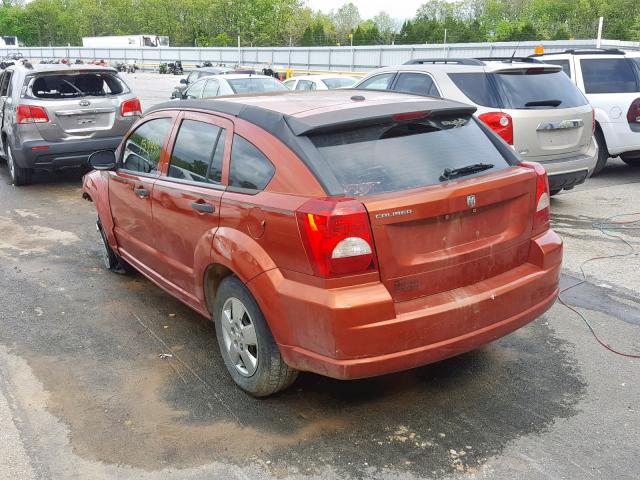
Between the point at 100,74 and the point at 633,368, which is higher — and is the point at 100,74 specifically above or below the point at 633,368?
above

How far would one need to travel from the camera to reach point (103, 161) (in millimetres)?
5543

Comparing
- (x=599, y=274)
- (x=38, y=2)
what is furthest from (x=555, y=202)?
(x=38, y=2)

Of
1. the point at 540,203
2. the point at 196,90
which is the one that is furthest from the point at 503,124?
the point at 196,90

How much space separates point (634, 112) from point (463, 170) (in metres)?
7.04

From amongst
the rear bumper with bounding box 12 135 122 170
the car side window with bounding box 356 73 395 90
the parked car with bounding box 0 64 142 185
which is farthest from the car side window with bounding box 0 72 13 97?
the car side window with bounding box 356 73 395 90

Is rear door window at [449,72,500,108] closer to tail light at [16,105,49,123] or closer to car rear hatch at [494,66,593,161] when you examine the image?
car rear hatch at [494,66,593,161]

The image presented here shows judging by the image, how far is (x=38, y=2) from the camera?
126875 millimetres

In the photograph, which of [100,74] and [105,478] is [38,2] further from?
[105,478]

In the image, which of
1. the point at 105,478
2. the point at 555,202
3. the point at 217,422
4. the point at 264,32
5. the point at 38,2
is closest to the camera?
the point at 105,478

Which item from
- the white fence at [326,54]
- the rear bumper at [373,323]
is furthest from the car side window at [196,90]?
the white fence at [326,54]

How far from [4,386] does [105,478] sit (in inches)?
53.6

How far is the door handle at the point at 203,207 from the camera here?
3.94 meters

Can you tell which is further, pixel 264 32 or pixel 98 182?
pixel 264 32

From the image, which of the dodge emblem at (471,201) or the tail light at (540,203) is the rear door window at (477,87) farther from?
the dodge emblem at (471,201)
